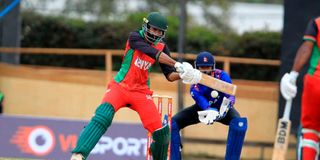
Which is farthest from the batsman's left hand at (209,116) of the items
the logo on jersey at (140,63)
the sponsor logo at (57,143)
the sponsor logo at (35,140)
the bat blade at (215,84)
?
the sponsor logo at (35,140)

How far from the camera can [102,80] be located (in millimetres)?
15633

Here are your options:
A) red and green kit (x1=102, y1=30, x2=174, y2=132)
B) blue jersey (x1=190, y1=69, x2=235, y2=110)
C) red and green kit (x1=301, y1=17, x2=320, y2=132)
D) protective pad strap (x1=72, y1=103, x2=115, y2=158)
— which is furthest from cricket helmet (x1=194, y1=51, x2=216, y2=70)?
red and green kit (x1=301, y1=17, x2=320, y2=132)

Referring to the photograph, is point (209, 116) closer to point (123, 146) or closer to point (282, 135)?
point (282, 135)

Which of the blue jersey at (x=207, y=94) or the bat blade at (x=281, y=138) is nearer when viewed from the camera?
the bat blade at (x=281, y=138)

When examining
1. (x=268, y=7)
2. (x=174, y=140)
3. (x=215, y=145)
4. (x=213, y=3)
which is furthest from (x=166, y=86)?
(x=268, y=7)

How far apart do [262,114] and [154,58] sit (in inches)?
254

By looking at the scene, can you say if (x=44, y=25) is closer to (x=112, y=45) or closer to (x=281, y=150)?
(x=112, y=45)

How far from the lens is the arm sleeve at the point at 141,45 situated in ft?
28.7

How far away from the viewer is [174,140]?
9.95 meters

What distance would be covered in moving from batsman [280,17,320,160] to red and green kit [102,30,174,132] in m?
1.49

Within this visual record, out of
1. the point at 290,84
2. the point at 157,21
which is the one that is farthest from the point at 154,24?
the point at 290,84

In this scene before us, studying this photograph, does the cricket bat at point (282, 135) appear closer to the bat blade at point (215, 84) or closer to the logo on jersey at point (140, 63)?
the bat blade at point (215, 84)

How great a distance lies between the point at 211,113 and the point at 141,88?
89cm

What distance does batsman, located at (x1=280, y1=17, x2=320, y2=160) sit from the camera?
789 cm
